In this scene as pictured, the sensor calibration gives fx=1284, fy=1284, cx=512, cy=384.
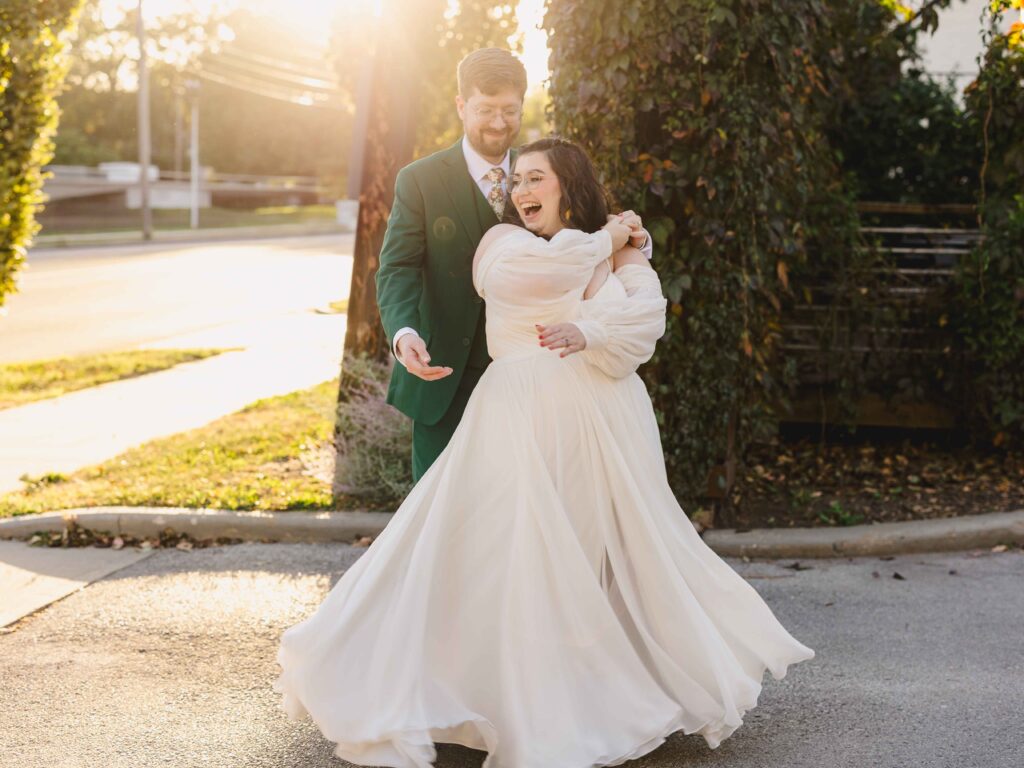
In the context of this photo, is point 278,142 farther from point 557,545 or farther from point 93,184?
point 557,545

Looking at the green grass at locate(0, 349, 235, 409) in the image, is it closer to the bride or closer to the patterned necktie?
the patterned necktie

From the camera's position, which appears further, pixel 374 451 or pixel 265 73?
pixel 265 73

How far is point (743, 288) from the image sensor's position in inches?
262

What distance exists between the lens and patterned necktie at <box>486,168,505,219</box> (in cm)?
448

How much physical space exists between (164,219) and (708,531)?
159 feet

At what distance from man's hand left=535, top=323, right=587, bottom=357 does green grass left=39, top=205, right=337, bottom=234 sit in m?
39.2

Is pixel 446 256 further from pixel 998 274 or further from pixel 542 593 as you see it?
pixel 998 274

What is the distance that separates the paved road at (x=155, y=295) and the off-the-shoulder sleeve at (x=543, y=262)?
10974 millimetres

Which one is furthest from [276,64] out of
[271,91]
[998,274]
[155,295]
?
[998,274]

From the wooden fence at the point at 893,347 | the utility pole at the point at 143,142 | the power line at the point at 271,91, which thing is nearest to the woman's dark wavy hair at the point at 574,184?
the wooden fence at the point at 893,347

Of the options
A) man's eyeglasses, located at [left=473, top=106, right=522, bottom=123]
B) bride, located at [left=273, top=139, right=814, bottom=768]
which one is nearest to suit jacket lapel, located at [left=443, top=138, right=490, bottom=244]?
man's eyeglasses, located at [left=473, top=106, right=522, bottom=123]

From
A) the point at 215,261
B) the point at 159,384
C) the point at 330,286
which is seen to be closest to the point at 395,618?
the point at 159,384

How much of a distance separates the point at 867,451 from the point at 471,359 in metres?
4.70

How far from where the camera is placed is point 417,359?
3.97 m
